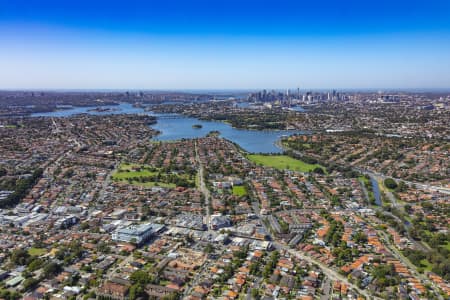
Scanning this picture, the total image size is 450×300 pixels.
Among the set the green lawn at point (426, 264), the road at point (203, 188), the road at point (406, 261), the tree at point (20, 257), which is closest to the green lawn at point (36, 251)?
the tree at point (20, 257)

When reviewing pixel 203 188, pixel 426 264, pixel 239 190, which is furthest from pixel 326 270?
pixel 203 188

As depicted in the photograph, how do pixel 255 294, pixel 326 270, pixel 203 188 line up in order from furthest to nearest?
pixel 203 188 < pixel 326 270 < pixel 255 294

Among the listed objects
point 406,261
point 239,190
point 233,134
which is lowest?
point 406,261

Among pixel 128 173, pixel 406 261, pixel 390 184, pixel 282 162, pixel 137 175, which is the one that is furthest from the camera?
pixel 282 162

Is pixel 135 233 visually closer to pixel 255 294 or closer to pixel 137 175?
pixel 255 294

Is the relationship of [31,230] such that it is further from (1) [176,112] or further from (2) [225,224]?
(1) [176,112]

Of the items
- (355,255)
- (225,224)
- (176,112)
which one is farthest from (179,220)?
(176,112)

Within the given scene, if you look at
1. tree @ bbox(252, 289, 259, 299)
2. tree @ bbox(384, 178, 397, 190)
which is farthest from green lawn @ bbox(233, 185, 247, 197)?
tree @ bbox(384, 178, 397, 190)

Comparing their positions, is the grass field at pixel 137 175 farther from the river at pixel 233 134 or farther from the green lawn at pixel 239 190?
the river at pixel 233 134

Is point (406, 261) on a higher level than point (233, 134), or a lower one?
lower
